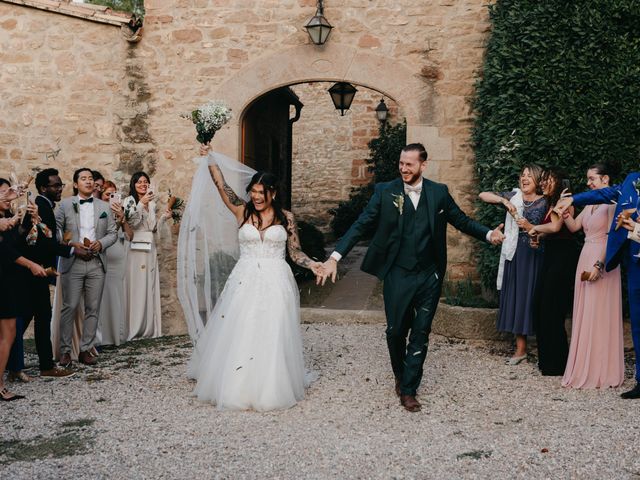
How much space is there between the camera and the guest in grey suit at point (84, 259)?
630 cm

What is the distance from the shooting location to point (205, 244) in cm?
561

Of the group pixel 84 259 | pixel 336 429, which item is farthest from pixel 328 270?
pixel 84 259

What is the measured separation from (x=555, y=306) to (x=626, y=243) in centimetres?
88

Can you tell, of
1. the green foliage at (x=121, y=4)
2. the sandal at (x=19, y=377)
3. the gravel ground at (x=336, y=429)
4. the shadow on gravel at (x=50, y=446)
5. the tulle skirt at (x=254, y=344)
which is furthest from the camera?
the green foliage at (x=121, y=4)

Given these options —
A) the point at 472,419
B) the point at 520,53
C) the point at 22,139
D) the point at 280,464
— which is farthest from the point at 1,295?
the point at 520,53

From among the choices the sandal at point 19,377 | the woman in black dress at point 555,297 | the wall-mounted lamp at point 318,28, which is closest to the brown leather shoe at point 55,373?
the sandal at point 19,377

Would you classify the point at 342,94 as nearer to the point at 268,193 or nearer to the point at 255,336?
the point at 268,193

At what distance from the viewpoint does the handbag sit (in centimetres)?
780

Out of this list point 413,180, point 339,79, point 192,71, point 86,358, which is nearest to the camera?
point 413,180

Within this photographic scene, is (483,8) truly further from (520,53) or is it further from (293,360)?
(293,360)

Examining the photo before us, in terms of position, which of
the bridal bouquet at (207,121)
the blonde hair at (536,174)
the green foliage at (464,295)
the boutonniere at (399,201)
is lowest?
the green foliage at (464,295)

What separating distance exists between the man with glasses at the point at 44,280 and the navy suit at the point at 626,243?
14.8ft

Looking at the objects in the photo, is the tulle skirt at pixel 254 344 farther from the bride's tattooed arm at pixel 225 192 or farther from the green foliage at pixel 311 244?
the green foliage at pixel 311 244

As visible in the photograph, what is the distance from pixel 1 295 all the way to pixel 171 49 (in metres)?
4.46
